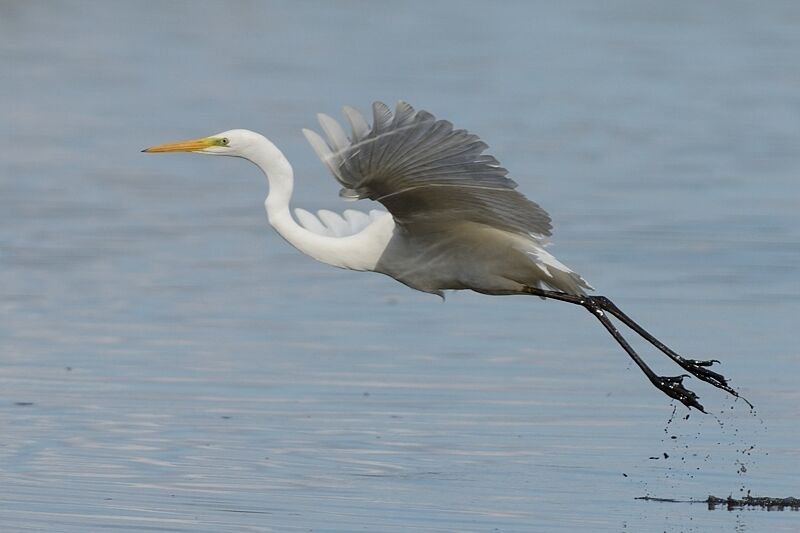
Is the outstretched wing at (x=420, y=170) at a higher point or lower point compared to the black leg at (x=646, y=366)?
higher

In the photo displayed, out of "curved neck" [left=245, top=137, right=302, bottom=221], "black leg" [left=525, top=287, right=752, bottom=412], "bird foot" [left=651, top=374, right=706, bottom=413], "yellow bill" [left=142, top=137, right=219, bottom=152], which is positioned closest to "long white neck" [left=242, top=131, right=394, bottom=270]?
"curved neck" [left=245, top=137, right=302, bottom=221]

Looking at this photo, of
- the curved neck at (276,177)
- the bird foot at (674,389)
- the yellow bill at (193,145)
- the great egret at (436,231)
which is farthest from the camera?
the bird foot at (674,389)

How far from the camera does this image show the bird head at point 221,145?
927 centimetres

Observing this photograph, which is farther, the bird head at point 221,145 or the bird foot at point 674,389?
the bird foot at point 674,389

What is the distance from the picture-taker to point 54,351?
1130cm

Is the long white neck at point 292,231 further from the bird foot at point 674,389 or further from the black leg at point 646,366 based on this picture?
the bird foot at point 674,389

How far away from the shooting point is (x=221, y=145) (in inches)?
370

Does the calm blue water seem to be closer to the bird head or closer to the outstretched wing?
the outstretched wing

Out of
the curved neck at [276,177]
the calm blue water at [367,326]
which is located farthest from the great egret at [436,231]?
the calm blue water at [367,326]

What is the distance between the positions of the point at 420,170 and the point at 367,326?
14.1 feet

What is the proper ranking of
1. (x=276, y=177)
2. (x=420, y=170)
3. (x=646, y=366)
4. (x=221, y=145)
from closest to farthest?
(x=420, y=170) < (x=276, y=177) < (x=221, y=145) < (x=646, y=366)

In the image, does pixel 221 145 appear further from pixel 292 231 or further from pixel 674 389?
pixel 674 389

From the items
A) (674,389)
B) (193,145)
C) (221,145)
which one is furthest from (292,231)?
(674,389)

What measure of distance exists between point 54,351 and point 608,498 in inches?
162
